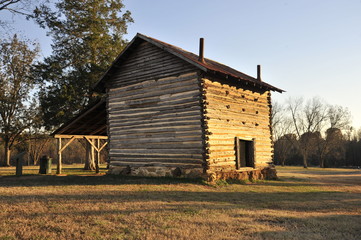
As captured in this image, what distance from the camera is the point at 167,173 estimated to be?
50.0ft

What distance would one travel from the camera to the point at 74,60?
26.5 metres

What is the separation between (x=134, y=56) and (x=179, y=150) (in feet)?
21.7

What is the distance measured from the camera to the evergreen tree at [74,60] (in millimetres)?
25688

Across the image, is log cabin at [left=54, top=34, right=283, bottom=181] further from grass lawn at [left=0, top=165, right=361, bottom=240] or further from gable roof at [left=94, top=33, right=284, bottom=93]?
grass lawn at [left=0, top=165, right=361, bottom=240]

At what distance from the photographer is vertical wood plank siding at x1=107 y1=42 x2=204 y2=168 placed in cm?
1473

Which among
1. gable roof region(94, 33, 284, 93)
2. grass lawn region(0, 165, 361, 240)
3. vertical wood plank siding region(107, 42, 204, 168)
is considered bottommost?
grass lawn region(0, 165, 361, 240)

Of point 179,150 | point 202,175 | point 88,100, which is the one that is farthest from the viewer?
point 88,100

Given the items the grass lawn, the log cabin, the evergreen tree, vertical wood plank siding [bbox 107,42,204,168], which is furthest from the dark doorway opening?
the evergreen tree

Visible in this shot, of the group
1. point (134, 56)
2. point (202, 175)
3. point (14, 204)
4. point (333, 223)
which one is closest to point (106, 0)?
point (134, 56)

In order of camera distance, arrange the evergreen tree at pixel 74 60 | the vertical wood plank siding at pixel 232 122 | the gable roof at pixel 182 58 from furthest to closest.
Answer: the evergreen tree at pixel 74 60, the vertical wood plank siding at pixel 232 122, the gable roof at pixel 182 58

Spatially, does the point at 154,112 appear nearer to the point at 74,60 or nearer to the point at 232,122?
the point at 232,122

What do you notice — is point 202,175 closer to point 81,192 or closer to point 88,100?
point 81,192

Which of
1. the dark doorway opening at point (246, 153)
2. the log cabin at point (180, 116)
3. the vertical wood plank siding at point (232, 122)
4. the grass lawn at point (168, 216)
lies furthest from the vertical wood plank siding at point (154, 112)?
the dark doorway opening at point (246, 153)

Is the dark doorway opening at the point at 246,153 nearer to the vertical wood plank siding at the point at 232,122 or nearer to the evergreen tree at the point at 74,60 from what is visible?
the vertical wood plank siding at the point at 232,122
